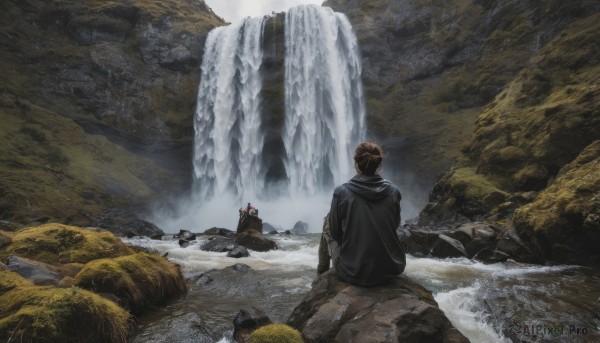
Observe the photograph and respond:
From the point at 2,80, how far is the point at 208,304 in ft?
131

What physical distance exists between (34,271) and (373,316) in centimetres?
496

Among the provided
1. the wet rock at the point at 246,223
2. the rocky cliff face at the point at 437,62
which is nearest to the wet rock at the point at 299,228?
the wet rock at the point at 246,223

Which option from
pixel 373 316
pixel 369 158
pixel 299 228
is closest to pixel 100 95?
pixel 299 228

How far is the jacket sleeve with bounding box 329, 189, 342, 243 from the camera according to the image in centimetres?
438

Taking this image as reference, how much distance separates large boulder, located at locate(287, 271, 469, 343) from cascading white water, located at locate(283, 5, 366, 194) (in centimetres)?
3331

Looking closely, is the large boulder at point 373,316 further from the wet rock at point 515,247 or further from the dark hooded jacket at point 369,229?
the wet rock at point 515,247

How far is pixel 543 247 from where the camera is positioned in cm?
1148

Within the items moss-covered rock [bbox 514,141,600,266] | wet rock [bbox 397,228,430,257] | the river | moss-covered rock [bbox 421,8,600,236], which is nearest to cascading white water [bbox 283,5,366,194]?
moss-covered rock [bbox 421,8,600,236]

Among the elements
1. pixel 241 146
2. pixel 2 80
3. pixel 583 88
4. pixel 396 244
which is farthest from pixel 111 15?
pixel 396 244

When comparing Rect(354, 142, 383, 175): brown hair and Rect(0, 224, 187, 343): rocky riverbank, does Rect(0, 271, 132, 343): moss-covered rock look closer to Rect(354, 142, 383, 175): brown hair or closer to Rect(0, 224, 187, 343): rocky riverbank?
Rect(0, 224, 187, 343): rocky riverbank

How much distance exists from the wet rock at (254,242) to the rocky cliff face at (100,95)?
1791 cm

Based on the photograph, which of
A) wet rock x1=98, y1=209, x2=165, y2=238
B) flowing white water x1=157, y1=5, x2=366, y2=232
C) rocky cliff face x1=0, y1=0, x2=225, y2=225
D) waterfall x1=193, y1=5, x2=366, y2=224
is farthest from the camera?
waterfall x1=193, y1=5, x2=366, y2=224

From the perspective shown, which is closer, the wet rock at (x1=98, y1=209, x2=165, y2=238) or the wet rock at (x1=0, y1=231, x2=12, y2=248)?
the wet rock at (x1=0, y1=231, x2=12, y2=248)

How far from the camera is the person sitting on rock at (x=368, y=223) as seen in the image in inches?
165
